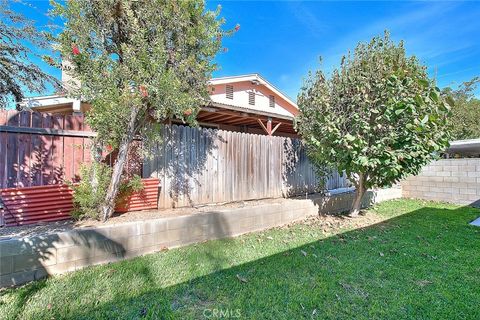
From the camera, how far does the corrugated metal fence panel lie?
11.4ft

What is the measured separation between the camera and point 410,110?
15.1 ft

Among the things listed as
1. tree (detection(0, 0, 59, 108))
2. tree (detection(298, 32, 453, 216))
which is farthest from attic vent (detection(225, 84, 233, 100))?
tree (detection(298, 32, 453, 216))

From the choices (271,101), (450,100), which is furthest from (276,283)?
(271,101)

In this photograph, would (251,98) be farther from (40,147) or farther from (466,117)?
(466,117)

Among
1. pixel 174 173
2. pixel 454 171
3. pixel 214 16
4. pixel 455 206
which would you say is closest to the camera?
pixel 214 16

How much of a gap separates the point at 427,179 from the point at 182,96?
385 inches

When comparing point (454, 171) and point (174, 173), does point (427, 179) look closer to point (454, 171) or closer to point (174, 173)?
point (454, 171)

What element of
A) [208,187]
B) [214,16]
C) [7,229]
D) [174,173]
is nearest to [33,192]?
[7,229]

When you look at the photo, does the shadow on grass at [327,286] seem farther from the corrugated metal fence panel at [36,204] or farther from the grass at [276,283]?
the corrugated metal fence panel at [36,204]

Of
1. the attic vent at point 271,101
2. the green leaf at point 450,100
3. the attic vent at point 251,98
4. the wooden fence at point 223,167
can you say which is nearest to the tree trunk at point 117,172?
the wooden fence at point 223,167

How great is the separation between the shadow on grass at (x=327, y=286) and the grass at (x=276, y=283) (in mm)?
12

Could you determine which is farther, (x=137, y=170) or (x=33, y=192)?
(x=137, y=170)

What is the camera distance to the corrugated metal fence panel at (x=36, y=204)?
348 cm

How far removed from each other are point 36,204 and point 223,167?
11.1 ft
